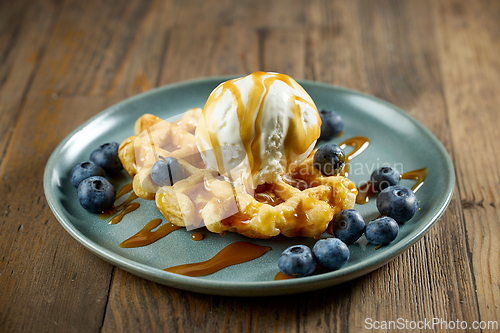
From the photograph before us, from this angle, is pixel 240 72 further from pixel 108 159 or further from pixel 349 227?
pixel 349 227

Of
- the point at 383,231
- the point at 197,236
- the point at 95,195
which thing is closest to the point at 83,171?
the point at 95,195

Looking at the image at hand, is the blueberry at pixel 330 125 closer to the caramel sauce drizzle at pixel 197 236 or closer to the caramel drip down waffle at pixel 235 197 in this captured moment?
the caramel drip down waffle at pixel 235 197

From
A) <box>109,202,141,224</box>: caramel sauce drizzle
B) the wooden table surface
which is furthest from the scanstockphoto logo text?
<box>109,202,141,224</box>: caramel sauce drizzle

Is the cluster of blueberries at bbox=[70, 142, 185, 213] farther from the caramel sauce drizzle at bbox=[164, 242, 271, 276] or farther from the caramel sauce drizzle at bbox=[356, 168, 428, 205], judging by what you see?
the caramel sauce drizzle at bbox=[356, 168, 428, 205]

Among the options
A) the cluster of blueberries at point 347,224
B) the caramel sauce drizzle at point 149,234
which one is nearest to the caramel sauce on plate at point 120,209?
the caramel sauce drizzle at point 149,234

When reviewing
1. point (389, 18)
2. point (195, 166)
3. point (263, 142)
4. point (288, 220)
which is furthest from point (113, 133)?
point (389, 18)

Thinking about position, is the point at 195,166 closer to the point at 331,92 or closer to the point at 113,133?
the point at 113,133
